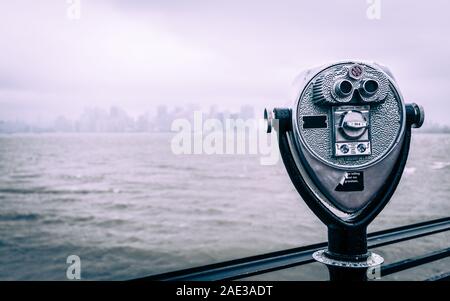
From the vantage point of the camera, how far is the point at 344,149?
4.83 feet

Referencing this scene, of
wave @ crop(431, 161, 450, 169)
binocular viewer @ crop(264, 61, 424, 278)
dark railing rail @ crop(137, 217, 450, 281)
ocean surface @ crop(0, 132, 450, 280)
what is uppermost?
binocular viewer @ crop(264, 61, 424, 278)

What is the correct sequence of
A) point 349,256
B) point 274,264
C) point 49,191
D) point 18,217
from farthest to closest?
point 49,191 → point 18,217 → point 274,264 → point 349,256

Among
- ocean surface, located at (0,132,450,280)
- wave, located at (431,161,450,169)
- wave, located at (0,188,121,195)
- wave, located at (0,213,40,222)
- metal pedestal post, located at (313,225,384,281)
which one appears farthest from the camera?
wave, located at (431,161,450,169)

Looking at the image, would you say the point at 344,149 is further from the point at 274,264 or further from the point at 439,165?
the point at 439,165

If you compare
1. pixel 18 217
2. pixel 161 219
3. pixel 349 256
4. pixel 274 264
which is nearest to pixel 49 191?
pixel 18 217

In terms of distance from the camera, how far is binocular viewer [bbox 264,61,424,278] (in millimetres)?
1458

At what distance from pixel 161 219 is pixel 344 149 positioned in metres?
37.2

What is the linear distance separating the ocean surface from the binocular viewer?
739 inches

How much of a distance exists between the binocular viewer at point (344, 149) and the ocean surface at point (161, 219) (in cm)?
1877

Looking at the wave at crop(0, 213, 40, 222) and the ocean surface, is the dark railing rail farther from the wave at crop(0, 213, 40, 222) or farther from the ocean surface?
the wave at crop(0, 213, 40, 222)

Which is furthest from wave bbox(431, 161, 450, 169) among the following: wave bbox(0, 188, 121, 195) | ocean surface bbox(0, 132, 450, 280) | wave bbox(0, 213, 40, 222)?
wave bbox(0, 213, 40, 222)

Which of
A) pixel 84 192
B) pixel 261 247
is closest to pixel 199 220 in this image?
pixel 261 247

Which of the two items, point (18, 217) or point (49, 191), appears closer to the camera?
point (18, 217)
